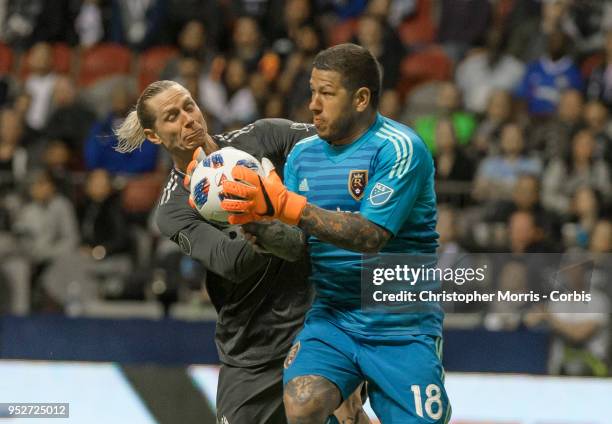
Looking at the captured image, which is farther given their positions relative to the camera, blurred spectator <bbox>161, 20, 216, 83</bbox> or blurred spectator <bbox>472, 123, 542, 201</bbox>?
blurred spectator <bbox>161, 20, 216, 83</bbox>

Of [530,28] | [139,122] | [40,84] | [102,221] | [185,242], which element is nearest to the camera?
[185,242]

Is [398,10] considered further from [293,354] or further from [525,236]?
[293,354]

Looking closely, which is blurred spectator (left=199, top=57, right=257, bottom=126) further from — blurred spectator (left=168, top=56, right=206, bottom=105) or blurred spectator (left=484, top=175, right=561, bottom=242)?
blurred spectator (left=484, top=175, right=561, bottom=242)

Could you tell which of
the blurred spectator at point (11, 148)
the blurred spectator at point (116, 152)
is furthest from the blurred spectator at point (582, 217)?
the blurred spectator at point (11, 148)

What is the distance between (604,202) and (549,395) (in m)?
3.06

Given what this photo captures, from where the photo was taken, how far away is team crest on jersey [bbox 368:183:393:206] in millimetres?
4352

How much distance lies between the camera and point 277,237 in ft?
14.4

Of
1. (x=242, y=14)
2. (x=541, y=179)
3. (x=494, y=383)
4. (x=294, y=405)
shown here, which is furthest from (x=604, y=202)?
(x=294, y=405)

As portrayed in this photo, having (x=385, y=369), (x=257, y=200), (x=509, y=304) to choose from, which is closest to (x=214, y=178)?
(x=257, y=200)

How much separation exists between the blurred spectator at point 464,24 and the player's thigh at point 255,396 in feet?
23.0

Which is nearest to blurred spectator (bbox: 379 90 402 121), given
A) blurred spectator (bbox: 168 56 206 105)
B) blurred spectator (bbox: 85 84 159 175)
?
blurred spectator (bbox: 168 56 206 105)

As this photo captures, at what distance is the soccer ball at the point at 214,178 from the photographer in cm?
429

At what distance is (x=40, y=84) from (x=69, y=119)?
2.13 feet

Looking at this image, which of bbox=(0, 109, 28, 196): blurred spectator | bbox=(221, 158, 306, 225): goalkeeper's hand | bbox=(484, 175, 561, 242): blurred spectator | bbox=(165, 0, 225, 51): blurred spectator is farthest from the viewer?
bbox=(165, 0, 225, 51): blurred spectator
